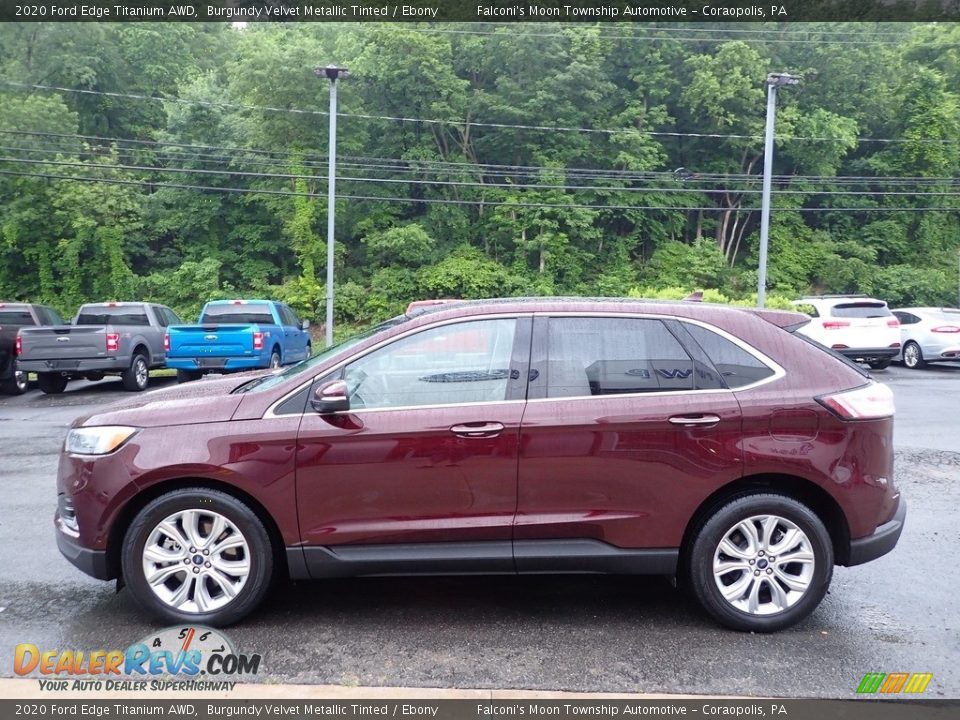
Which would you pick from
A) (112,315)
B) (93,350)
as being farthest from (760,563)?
(112,315)

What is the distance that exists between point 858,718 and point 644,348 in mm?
1937

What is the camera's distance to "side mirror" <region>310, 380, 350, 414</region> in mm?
3885

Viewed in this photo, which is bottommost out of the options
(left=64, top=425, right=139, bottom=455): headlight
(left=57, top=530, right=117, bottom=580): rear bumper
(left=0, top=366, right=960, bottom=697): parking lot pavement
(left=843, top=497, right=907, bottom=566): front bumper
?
(left=0, top=366, right=960, bottom=697): parking lot pavement

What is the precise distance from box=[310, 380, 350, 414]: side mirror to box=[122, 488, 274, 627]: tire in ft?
2.17

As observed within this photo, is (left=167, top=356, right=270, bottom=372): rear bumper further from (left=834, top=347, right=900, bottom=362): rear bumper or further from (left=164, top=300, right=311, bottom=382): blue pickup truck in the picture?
(left=834, top=347, right=900, bottom=362): rear bumper

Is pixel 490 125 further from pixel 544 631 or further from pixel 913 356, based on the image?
pixel 544 631

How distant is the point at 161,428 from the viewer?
3.96 meters

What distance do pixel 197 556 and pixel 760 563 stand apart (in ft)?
9.56

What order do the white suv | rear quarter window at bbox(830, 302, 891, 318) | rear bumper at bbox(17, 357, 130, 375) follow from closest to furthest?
rear bumper at bbox(17, 357, 130, 375) < the white suv < rear quarter window at bbox(830, 302, 891, 318)

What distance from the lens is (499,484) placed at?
12.8 feet

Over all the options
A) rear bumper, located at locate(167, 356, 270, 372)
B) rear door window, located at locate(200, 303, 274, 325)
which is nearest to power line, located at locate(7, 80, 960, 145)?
rear door window, located at locate(200, 303, 274, 325)

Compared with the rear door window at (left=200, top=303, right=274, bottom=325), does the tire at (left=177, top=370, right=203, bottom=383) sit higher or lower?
lower

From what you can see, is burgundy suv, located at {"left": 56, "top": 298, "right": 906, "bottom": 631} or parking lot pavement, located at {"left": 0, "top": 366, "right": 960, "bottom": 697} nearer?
parking lot pavement, located at {"left": 0, "top": 366, "right": 960, "bottom": 697}

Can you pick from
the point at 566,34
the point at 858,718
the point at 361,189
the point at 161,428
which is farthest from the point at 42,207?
the point at 858,718
